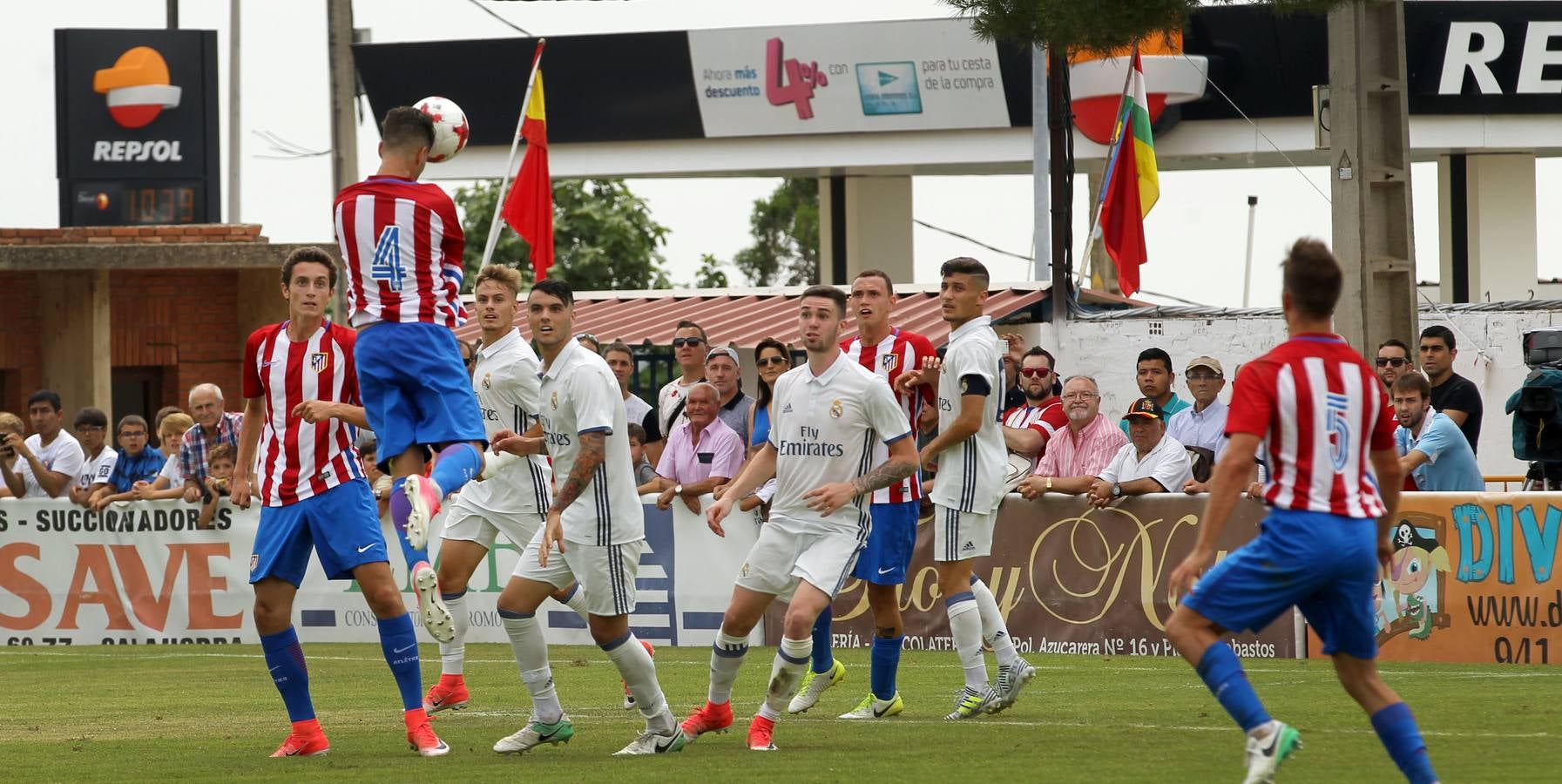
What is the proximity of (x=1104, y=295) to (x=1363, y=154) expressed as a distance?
28.5ft

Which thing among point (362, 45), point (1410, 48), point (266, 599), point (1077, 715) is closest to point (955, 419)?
point (1077, 715)

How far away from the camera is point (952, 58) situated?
98.5 feet

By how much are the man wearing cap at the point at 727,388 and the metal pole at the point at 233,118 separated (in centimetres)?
2329

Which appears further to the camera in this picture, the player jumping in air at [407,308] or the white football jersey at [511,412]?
the white football jersey at [511,412]

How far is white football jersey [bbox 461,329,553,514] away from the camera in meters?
10.7

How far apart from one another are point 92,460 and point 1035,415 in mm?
8922

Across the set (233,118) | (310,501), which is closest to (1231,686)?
(310,501)

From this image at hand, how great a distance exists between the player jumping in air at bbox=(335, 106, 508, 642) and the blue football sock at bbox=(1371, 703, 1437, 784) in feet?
13.6

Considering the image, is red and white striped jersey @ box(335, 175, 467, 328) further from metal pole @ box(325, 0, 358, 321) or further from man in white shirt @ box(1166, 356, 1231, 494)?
metal pole @ box(325, 0, 358, 321)

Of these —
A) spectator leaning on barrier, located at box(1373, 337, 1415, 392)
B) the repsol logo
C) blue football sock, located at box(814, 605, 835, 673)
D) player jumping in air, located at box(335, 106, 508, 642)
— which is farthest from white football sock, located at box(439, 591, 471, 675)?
the repsol logo

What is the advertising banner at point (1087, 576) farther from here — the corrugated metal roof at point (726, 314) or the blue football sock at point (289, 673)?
the corrugated metal roof at point (726, 314)

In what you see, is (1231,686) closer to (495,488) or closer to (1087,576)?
(495,488)

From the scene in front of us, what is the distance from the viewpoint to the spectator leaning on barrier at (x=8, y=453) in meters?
18.8

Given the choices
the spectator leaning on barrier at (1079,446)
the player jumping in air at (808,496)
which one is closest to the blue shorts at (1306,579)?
the player jumping in air at (808,496)
